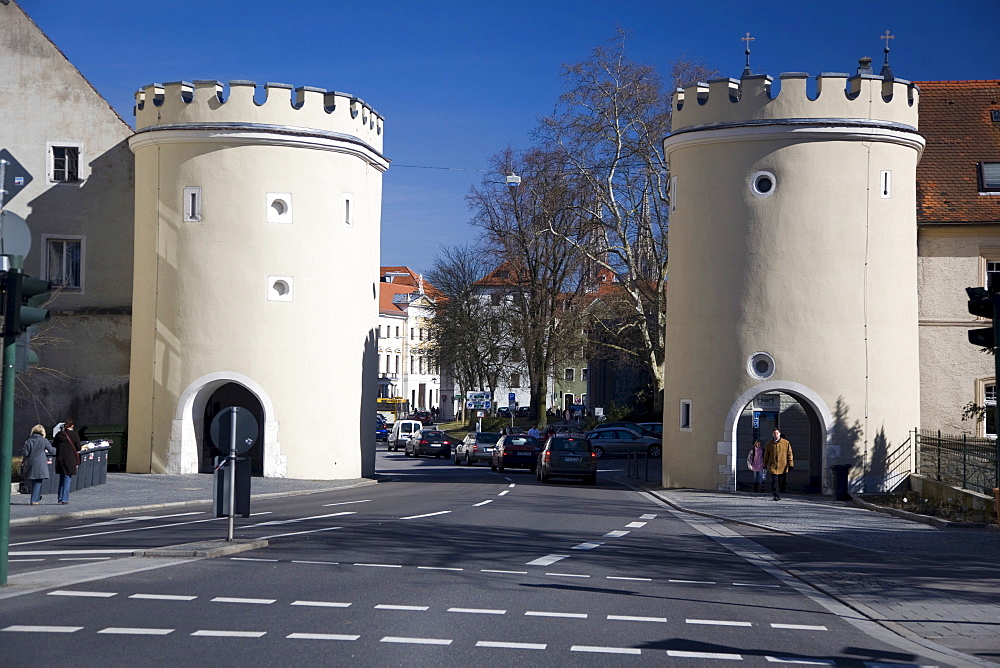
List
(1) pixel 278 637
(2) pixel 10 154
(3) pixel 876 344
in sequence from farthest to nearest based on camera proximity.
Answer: (2) pixel 10 154, (3) pixel 876 344, (1) pixel 278 637

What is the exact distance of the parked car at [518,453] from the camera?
43.4 metres

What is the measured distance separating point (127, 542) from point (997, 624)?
10486 mm

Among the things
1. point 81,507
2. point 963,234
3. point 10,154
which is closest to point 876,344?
point 963,234

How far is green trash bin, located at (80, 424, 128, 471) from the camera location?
34.2 metres

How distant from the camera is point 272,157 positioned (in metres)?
32.9

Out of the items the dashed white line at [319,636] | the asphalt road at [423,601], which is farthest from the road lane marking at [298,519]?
the dashed white line at [319,636]

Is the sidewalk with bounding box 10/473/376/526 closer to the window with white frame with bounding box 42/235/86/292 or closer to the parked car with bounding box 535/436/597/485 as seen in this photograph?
the parked car with bounding box 535/436/597/485

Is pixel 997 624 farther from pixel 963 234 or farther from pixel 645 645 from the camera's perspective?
pixel 963 234

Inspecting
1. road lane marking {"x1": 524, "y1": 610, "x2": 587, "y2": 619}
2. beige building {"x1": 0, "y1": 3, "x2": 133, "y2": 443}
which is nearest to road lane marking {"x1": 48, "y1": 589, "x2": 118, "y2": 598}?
road lane marking {"x1": 524, "y1": 610, "x2": 587, "y2": 619}

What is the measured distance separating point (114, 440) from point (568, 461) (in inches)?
525

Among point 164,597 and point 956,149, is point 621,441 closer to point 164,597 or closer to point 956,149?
point 956,149

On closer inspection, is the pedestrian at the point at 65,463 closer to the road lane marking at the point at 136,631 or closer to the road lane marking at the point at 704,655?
the road lane marking at the point at 136,631

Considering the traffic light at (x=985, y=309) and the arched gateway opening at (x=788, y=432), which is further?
the arched gateway opening at (x=788, y=432)

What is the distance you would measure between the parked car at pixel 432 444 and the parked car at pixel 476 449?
23.6 feet
